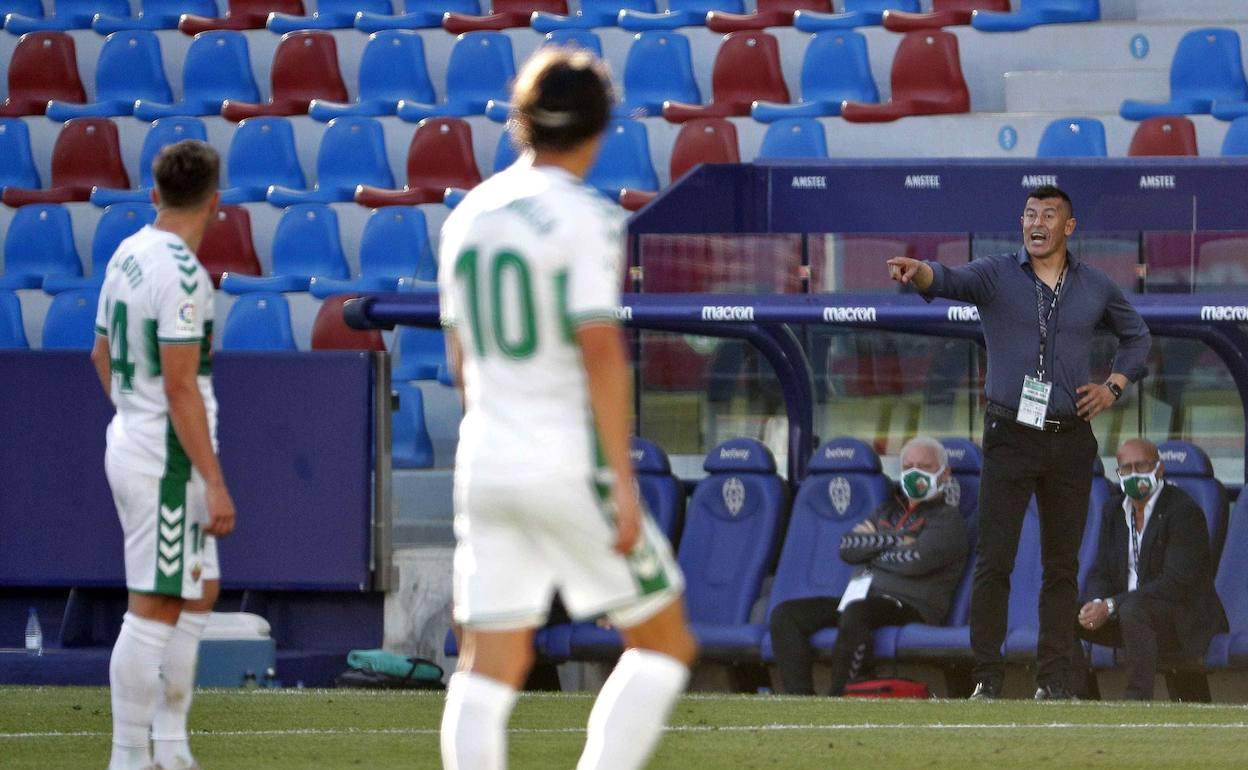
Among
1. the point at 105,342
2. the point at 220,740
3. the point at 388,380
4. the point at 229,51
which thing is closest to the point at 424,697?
the point at 220,740

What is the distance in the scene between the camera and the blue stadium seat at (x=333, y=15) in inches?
682

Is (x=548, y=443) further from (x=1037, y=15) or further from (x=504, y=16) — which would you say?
(x=504, y=16)

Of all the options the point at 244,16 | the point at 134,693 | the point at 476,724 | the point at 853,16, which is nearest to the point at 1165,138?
the point at 853,16

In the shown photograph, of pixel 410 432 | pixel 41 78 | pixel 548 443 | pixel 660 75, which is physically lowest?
pixel 410 432

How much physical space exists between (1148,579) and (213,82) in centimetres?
978

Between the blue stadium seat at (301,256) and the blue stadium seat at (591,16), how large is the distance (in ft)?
7.33

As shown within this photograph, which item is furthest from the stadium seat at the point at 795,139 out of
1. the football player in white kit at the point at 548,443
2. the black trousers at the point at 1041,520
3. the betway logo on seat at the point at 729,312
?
the football player in white kit at the point at 548,443

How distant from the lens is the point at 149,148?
53.8 ft

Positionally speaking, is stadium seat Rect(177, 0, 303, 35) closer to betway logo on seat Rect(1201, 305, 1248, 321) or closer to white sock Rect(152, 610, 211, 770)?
betway logo on seat Rect(1201, 305, 1248, 321)

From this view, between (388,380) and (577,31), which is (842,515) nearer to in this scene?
(388,380)

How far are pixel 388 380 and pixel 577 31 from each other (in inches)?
211

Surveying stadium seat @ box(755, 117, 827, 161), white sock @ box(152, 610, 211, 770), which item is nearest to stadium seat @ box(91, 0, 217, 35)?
stadium seat @ box(755, 117, 827, 161)

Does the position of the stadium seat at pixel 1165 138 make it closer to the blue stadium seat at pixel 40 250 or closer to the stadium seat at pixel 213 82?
the stadium seat at pixel 213 82

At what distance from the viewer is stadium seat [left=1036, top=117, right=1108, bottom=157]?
44.0ft
